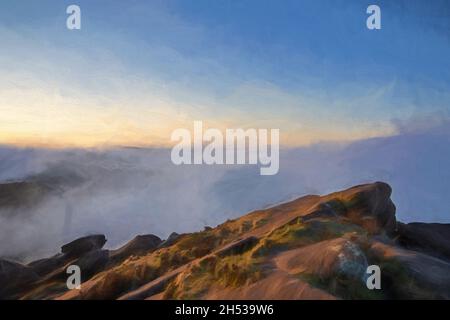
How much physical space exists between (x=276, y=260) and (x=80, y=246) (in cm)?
244

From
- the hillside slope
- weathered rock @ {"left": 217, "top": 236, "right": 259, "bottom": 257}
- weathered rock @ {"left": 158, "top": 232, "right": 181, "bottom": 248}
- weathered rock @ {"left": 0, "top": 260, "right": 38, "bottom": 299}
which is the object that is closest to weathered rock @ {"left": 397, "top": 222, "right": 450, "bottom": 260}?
the hillside slope

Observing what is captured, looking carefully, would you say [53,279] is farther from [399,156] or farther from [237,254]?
[399,156]

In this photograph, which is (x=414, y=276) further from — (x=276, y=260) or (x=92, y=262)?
(x=92, y=262)

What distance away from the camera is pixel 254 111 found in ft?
20.5

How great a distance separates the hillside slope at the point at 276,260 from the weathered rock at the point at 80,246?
12 millimetres

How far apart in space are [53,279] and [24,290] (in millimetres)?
380

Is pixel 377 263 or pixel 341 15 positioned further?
pixel 341 15

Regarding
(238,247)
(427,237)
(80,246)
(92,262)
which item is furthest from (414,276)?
(80,246)

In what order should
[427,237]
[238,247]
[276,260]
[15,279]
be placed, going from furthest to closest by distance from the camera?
1. [427,237]
2. [15,279]
3. [238,247]
4. [276,260]

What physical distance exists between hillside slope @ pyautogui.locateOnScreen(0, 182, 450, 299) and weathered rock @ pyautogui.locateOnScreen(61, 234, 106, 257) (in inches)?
0.5

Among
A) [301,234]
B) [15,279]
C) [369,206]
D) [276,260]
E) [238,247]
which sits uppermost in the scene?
[369,206]

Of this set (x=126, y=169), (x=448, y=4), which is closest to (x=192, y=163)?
(x=126, y=169)

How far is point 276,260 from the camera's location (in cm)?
548

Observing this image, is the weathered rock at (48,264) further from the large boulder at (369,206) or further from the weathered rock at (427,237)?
the weathered rock at (427,237)
